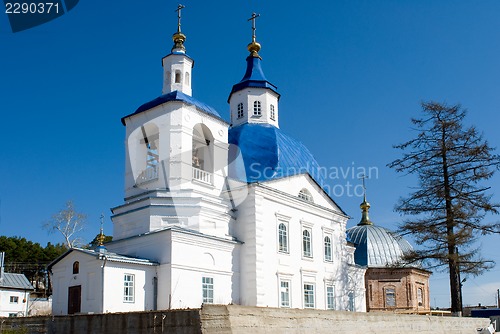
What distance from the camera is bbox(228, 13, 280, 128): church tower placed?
27.1 metres

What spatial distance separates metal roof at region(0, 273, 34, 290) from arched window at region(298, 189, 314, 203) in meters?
17.2

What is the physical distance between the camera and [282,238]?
75.2 ft

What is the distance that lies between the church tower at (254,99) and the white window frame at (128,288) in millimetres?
10827

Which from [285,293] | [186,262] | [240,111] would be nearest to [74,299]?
[186,262]

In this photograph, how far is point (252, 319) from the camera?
1301cm

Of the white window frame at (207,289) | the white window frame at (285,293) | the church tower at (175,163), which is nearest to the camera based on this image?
the white window frame at (207,289)

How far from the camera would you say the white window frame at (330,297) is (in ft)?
81.8

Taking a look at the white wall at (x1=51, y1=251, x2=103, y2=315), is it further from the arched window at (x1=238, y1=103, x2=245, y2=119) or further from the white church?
the arched window at (x1=238, y1=103, x2=245, y2=119)

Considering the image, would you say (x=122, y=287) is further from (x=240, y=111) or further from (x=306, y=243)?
(x=240, y=111)

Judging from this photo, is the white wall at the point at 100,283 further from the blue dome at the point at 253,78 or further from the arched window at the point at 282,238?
the blue dome at the point at 253,78

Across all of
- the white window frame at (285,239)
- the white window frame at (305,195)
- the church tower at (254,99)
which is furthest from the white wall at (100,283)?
the church tower at (254,99)

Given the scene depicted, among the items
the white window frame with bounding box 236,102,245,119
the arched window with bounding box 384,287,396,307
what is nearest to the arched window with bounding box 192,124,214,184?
the white window frame with bounding box 236,102,245,119

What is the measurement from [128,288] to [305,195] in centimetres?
946

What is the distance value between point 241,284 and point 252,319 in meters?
8.42
